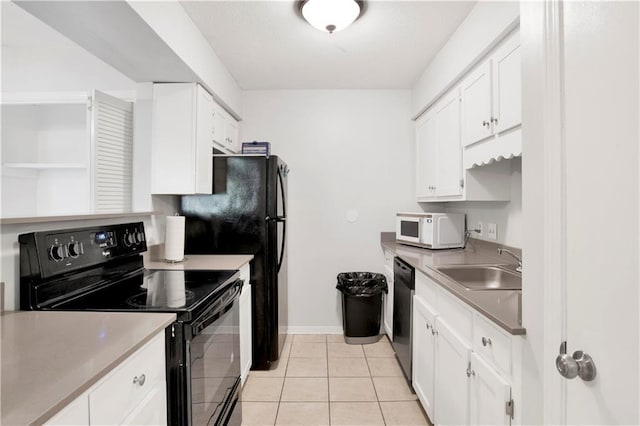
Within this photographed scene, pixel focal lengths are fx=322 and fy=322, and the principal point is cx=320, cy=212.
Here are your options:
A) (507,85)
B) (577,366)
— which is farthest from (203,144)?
(577,366)

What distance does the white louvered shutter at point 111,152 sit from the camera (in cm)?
214

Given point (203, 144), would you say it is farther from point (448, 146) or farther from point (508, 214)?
point (508, 214)

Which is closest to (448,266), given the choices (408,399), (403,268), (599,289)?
(403,268)

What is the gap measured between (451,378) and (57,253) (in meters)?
1.83

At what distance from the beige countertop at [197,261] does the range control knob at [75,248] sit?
Result: 22.8 inches

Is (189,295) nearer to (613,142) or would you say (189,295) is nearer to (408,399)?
(613,142)

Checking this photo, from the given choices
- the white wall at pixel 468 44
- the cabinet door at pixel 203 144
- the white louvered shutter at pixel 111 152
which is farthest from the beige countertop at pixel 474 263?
the white louvered shutter at pixel 111 152

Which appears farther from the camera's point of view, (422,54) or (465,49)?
(422,54)

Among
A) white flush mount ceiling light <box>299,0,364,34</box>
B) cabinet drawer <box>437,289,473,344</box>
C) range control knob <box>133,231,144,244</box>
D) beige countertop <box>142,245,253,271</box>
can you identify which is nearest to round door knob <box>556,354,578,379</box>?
cabinet drawer <box>437,289,473,344</box>

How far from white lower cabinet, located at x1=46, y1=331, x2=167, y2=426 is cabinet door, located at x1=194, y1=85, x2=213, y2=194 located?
1.43m

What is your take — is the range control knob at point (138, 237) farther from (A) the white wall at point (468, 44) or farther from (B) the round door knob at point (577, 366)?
(A) the white wall at point (468, 44)

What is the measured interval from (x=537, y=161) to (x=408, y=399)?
187cm

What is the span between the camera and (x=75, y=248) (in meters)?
1.44

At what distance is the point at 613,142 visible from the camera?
2.27 ft
